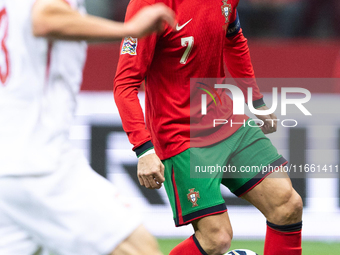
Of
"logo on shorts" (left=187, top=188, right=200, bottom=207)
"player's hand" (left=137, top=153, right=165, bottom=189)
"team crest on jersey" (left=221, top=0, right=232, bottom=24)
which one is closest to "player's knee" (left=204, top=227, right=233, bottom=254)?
"logo on shorts" (left=187, top=188, right=200, bottom=207)

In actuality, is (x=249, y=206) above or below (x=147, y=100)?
below

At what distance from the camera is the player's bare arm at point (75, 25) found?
142 cm

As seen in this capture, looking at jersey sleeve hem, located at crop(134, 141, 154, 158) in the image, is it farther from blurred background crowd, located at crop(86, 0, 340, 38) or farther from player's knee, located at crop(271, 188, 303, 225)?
blurred background crowd, located at crop(86, 0, 340, 38)

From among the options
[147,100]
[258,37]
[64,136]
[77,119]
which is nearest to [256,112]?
[147,100]

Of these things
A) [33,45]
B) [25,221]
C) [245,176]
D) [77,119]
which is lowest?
[77,119]

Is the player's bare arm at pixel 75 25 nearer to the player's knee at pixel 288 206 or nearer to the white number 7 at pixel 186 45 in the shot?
the white number 7 at pixel 186 45

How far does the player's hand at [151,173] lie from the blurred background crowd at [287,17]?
344cm

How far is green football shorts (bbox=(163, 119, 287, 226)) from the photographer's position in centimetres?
258

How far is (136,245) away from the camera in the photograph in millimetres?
1604

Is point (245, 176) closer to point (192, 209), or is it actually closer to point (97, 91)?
point (192, 209)

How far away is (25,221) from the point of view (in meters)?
1.57

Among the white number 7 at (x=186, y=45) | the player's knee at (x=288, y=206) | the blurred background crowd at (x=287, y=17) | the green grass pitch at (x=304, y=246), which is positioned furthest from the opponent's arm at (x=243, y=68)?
the blurred background crowd at (x=287, y=17)

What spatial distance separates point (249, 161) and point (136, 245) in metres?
1.20

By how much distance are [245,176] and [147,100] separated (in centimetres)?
65
